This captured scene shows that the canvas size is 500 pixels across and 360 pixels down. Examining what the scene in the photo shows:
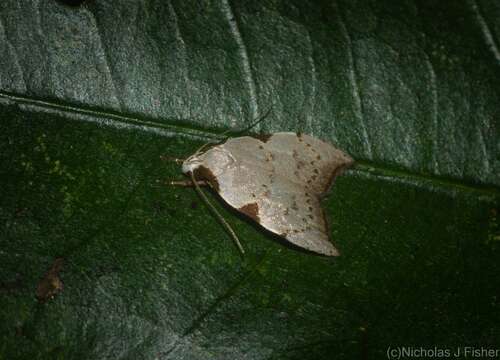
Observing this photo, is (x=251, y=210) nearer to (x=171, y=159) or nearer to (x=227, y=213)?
(x=227, y=213)

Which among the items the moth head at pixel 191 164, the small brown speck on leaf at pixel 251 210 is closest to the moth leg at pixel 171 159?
the moth head at pixel 191 164

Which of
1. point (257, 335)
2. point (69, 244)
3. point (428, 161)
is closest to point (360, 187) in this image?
point (428, 161)

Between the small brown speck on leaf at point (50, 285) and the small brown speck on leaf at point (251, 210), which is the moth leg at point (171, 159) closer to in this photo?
the small brown speck on leaf at point (251, 210)

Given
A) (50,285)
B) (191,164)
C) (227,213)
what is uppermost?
(191,164)

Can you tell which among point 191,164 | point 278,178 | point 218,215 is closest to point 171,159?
point 191,164

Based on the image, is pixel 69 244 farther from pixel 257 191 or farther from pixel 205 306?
pixel 257 191

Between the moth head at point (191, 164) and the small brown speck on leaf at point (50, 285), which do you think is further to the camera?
the moth head at point (191, 164)
